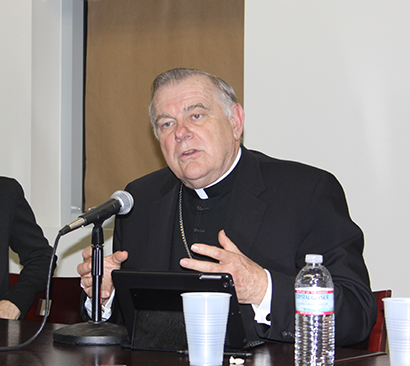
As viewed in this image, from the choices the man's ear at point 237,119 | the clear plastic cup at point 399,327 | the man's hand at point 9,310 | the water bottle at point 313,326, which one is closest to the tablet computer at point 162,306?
the water bottle at point 313,326

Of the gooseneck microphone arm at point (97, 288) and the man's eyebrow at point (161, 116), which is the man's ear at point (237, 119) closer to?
the man's eyebrow at point (161, 116)

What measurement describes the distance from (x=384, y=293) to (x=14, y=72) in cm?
293

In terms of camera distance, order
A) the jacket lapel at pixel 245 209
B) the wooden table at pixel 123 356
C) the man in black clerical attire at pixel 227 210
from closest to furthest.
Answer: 1. the wooden table at pixel 123 356
2. the man in black clerical attire at pixel 227 210
3. the jacket lapel at pixel 245 209

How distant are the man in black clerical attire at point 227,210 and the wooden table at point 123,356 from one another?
20 centimetres

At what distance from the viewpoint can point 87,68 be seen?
13.0 feet

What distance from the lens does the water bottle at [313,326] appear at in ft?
3.90

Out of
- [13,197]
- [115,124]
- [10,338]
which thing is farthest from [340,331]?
[115,124]

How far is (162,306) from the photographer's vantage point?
1.41 meters

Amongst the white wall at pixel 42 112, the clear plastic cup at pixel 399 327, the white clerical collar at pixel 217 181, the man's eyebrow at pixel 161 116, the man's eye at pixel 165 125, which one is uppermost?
the white wall at pixel 42 112

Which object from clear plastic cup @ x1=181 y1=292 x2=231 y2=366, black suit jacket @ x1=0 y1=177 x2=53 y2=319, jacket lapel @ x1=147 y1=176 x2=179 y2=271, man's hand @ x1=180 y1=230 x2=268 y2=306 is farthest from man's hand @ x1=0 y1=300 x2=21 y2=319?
clear plastic cup @ x1=181 y1=292 x2=231 y2=366

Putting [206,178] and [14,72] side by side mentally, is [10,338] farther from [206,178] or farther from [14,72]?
[14,72]

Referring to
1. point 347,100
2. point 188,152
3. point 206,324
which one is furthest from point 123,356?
point 347,100

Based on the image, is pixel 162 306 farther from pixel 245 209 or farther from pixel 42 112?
pixel 42 112

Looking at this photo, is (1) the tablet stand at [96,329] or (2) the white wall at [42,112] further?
(2) the white wall at [42,112]
